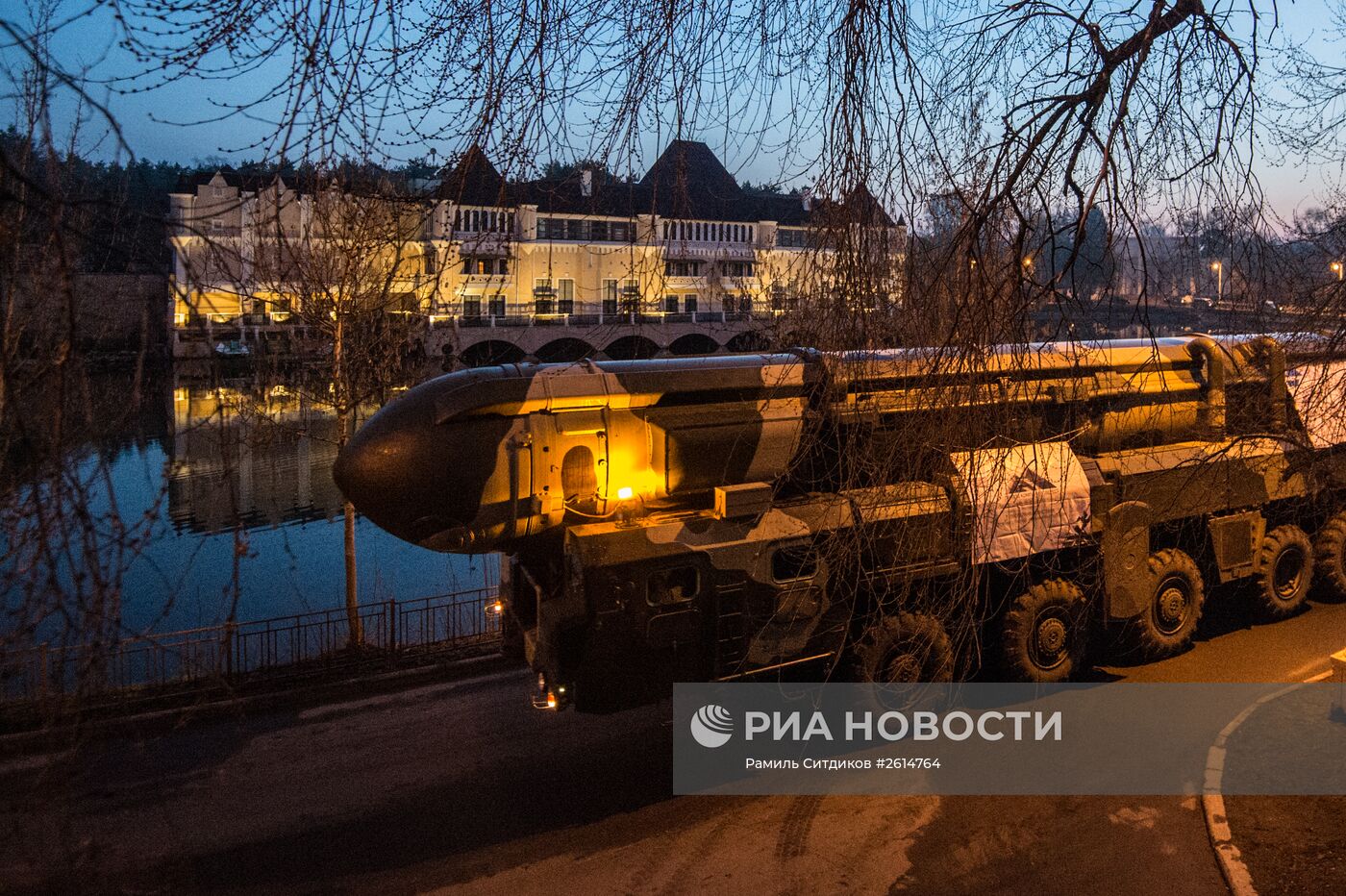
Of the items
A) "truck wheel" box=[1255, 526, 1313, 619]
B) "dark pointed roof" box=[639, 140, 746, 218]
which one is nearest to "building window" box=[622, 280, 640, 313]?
"dark pointed roof" box=[639, 140, 746, 218]

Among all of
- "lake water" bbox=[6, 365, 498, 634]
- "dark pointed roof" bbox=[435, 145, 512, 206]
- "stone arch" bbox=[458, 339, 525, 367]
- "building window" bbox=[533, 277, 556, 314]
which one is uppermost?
"dark pointed roof" bbox=[435, 145, 512, 206]

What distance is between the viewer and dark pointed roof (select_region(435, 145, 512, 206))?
4.79 metres

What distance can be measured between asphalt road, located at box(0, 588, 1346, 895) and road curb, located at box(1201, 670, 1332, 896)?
10 cm

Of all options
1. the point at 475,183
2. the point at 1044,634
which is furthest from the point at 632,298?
the point at 1044,634

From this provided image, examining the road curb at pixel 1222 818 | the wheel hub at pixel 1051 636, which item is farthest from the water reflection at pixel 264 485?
the road curb at pixel 1222 818

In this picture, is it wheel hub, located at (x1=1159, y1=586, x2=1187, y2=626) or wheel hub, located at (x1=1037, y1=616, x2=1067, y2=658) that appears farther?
wheel hub, located at (x1=1159, y1=586, x2=1187, y2=626)

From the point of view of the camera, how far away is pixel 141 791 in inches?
357

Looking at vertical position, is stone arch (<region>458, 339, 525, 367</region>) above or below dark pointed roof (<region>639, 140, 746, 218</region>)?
below

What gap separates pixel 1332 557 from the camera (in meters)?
13.8

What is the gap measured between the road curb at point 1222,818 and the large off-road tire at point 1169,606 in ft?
4.53

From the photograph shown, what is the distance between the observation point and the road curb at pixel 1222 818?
7129 millimetres

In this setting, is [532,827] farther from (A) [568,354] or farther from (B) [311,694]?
(A) [568,354]

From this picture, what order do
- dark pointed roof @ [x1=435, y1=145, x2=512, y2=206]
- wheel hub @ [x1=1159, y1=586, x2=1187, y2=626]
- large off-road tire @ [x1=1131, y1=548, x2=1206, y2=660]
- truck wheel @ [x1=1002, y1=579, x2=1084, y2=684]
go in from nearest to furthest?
dark pointed roof @ [x1=435, y1=145, x2=512, y2=206], truck wheel @ [x1=1002, y1=579, x2=1084, y2=684], large off-road tire @ [x1=1131, y1=548, x2=1206, y2=660], wheel hub @ [x1=1159, y1=586, x2=1187, y2=626]

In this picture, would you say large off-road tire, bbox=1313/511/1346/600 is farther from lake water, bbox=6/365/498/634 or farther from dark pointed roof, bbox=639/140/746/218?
lake water, bbox=6/365/498/634
